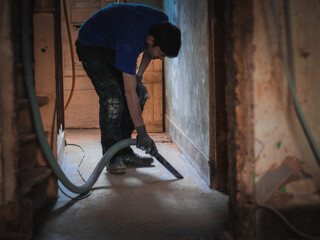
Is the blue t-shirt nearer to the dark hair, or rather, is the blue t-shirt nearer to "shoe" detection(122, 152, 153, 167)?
the dark hair

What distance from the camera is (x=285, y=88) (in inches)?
48.8

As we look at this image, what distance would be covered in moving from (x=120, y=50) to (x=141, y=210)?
3.27 ft

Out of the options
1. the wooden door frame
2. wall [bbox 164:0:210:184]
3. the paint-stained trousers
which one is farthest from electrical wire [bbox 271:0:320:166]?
the paint-stained trousers

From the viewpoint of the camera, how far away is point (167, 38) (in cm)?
211

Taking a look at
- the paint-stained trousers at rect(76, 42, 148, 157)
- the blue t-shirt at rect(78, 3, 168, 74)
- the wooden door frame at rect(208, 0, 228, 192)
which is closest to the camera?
the wooden door frame at rect(208, 0, 228, 192)

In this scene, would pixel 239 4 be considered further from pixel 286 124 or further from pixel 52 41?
pixel 52 41

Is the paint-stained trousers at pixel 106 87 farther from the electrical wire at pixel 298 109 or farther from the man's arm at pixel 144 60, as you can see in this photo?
the electrical wire at pixel 298 109

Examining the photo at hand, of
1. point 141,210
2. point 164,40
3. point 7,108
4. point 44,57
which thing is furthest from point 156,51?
point 7,108

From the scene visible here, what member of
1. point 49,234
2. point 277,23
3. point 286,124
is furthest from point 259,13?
point 49,234

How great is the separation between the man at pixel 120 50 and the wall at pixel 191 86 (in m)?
0.22

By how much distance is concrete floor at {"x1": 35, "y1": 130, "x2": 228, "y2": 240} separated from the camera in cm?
140

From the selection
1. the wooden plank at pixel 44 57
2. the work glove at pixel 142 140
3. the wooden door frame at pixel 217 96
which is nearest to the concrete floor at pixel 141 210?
the wooden door frame at pixel 217 96

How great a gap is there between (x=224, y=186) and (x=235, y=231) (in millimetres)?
648

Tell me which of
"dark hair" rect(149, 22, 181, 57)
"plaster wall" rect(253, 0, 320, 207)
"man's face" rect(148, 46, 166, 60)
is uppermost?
"dark hair" rect(149, 22, 181, 57)
